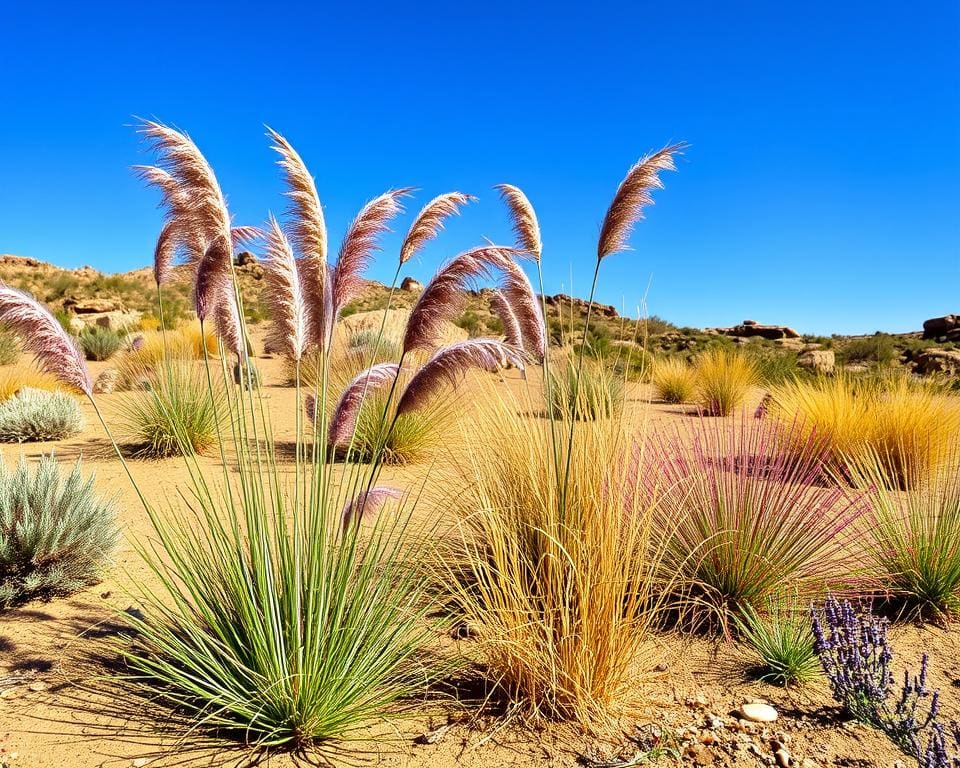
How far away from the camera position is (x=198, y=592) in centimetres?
239

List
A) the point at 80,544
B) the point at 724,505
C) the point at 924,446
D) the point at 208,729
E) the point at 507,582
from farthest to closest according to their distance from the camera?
the point at 924,446 → the point at 80,544 → the point at 724,505 → the point at 507,582 → the point at 208,729

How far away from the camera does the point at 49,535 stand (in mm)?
3602

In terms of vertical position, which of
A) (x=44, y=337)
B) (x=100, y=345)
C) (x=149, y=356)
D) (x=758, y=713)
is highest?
(x=100, y=345)

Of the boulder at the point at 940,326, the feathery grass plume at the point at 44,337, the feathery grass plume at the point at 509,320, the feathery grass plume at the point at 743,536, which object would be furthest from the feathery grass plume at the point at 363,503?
the boulder at the point at 940,326

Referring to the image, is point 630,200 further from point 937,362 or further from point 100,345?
point 937,362

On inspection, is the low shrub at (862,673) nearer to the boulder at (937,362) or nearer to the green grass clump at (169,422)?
the green grass clump at (169,422)

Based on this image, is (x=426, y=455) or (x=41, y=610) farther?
(x=426, y=455)

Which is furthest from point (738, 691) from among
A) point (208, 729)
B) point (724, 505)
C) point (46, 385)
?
point (46, 385)

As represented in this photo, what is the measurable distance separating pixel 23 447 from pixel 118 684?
6231 millimetres

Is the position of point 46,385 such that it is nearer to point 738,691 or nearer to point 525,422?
point 525,422

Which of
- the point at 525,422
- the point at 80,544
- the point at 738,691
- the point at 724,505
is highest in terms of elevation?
the point at 525,422

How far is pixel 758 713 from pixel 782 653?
0.39 meters

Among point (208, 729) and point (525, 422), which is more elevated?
point (525, 422)

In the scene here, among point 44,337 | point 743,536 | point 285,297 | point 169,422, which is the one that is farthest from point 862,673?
point 169,422
